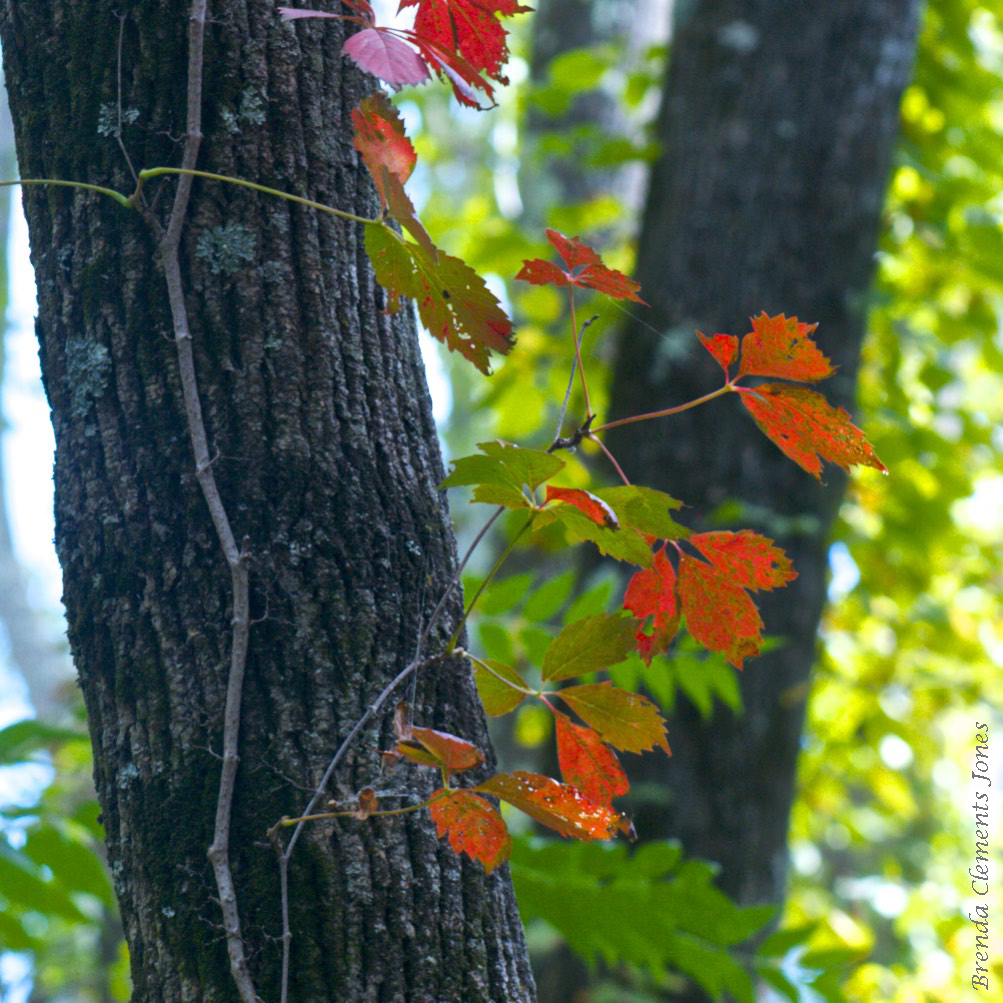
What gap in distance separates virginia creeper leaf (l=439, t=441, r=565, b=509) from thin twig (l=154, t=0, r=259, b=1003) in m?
0.19

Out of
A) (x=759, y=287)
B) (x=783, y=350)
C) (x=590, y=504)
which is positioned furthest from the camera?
(x=759, y=287)

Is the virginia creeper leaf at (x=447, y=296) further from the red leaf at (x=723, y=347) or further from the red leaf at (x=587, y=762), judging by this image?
the red leaf at (x=587, y=762)

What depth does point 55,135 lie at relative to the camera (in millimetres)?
837

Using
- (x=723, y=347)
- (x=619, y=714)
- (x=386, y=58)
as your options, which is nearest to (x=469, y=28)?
(x=386, y=58)

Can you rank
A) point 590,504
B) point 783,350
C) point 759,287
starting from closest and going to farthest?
point 590,504, point 783,350, point 759,287

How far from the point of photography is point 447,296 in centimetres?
73

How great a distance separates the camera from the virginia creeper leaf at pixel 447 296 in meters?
0.72

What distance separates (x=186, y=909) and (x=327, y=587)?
267 millimetres

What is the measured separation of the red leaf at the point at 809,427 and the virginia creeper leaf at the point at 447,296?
196mm

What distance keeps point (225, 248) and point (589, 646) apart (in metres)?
0.44

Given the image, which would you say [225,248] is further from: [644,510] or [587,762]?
[587,762]

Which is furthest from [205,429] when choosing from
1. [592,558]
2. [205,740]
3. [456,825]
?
[592,558]

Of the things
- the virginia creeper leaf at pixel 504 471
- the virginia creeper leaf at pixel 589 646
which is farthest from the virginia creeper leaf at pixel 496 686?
the virginia creeper leaf at pixel 504 471

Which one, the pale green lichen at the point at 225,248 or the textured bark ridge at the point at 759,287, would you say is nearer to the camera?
the pale green lichen at the point at 225,248
